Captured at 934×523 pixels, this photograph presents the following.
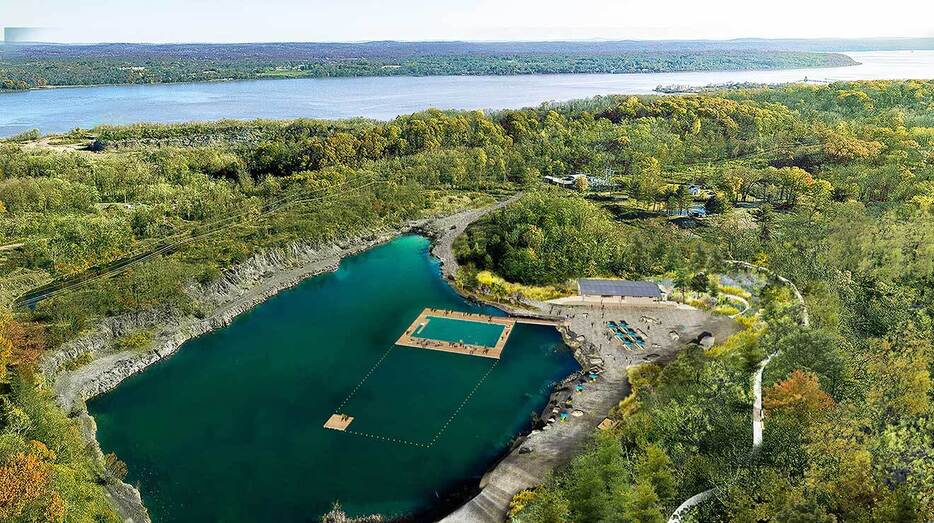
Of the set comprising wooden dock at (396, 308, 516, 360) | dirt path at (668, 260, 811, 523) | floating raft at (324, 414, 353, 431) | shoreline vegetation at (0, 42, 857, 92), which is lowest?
floating raft at (324, 414, 353, 431)

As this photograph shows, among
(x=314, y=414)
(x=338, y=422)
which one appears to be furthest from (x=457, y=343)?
(x=314, y=414)

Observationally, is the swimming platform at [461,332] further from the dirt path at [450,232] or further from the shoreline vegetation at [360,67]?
the shoreline vegetation at [360,67]

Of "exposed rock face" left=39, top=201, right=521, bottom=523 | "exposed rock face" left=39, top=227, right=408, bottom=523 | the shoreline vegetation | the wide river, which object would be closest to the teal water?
"exposed rock face" left=39, top=201, right=521, bottom=523

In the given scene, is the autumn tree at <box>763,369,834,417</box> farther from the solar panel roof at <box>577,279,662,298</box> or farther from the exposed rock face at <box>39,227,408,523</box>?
the exposed rock face at <box>39,227,408,523</box>

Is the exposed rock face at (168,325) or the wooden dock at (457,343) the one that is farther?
the wooden dock at (457,343)

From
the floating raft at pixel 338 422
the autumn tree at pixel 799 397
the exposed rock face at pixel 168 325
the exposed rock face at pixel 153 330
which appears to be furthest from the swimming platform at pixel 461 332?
the autumn tree at pixel 799 397

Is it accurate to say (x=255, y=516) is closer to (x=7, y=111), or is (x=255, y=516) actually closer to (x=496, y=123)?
(x=496, y=123)

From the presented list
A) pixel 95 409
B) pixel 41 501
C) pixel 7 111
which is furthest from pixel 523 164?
pixel 7 111

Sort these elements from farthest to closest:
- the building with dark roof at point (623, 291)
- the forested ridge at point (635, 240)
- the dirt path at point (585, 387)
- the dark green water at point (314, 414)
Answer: the building with dark roof at point (623, 291)
the dark green water at point (314, 414)
the dirt path at point (585, 387)
the forested ridge at point (635, 240)

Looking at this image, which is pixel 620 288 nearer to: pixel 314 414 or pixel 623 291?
pixel 623 291
